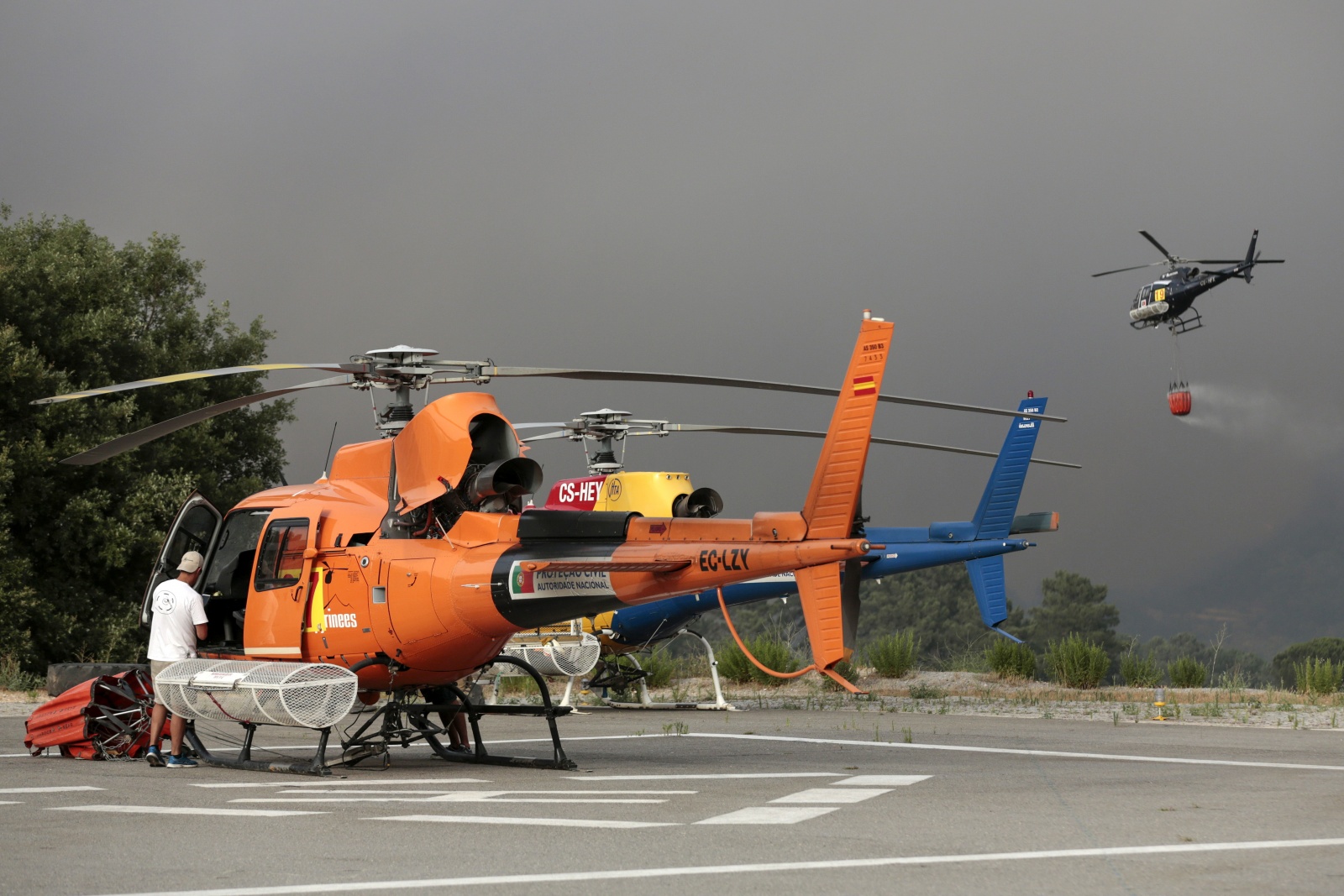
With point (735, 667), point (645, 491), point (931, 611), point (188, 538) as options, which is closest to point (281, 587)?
point (188, 538)

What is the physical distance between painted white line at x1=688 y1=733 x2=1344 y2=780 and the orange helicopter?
1.75 meters

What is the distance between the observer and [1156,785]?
9.38 m

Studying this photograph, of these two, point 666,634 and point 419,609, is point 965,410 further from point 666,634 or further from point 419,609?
point 666,634

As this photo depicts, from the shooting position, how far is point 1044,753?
472 inches

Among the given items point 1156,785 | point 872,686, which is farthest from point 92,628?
point 1156,785

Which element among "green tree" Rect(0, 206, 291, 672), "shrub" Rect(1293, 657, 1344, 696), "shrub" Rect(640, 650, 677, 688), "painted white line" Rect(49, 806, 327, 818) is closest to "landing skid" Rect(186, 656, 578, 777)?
"painted white line" Rect(49, 806, 327, 818)

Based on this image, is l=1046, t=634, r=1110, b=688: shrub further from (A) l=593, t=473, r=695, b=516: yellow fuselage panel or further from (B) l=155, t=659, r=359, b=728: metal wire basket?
(B) l=155, t=659, r=359, b=728: metal wire basket

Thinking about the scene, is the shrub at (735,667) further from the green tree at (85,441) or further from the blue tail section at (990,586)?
the green tree at (85,441)

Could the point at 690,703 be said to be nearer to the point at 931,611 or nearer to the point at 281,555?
the point at 281,555

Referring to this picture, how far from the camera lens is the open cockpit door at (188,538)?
41.4 feet

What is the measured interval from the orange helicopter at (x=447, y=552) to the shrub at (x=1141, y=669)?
12514mm

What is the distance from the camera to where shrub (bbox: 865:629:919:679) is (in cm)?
2425

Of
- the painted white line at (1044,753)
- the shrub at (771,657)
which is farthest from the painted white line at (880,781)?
the shrub at (771,657)

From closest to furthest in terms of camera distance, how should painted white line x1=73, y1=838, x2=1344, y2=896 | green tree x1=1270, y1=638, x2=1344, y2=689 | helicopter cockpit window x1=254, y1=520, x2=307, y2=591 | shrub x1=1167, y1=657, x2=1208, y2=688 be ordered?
1. painted white line x1=73, y1=838, x2=1344, y2=896
2. helicopter cockpit window x1=254, y1=520, x2=307, y2=591
3. shrub x1=1167, y1=657, x2=1208, y2=688
4. green tree x1=1270, y1=638, x2=1344, y2=689
